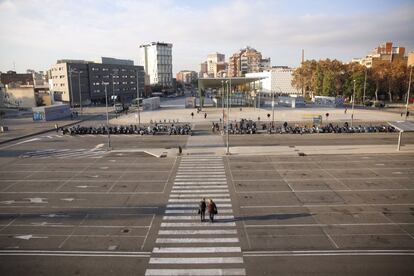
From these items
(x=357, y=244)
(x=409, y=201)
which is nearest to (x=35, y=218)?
(x=357, y=244)

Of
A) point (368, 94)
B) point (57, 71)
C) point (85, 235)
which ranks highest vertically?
point (57, 71)

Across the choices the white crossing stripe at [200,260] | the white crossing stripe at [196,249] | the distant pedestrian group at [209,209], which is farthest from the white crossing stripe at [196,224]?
the white crossing stripe at [200,260]

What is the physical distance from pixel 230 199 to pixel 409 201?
39.1 feet

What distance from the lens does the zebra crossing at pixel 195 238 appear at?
13250 mm

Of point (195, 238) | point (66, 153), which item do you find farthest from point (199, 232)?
point (66, 153)

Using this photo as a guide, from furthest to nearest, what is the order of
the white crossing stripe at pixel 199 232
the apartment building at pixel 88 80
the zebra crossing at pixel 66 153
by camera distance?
the apartment building at pixel 88 80 → the zebra crossing at pixel 66 153 → the white crossing stripe at pixel 199 232

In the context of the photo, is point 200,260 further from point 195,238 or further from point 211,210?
point 211,210

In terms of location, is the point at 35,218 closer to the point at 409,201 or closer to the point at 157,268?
the point at 157,268

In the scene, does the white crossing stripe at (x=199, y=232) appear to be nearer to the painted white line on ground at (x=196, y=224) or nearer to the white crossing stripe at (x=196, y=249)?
the painted white line on ground at (x=196, y=224)

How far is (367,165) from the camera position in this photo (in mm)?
29109

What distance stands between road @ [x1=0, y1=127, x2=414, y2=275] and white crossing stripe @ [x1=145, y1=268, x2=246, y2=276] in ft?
0.26

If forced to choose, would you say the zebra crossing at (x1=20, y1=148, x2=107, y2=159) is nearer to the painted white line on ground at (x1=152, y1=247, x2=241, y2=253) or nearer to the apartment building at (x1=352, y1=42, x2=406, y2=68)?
the painted white line on ground at (x1=152, y1=247, x2=241, y2=253)

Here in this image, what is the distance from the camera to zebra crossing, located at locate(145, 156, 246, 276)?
13250 mm

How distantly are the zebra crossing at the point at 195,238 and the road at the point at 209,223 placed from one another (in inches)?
3.1
